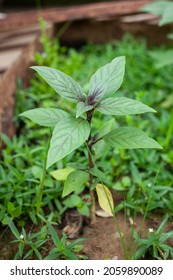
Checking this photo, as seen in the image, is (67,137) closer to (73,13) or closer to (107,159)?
(107,159)

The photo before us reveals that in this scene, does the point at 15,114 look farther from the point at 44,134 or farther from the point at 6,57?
the point at 6,57

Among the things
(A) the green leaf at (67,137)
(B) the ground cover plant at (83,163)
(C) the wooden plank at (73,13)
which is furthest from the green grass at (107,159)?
(C) the wooden plank at (73,13)

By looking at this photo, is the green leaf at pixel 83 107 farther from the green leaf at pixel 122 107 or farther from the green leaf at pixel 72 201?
the green leaf at pixel 72 201

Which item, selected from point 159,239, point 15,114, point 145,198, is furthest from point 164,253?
point 15,114

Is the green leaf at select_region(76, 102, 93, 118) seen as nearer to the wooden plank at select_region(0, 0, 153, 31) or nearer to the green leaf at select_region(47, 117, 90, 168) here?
the green leaf at select_region(47, 117, 90, 168)

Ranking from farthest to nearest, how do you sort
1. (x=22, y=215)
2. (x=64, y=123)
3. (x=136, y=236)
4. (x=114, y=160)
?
(x=114, y=160)
(x=22, y=215)
(x=136, y=236)
(x=64, y=123)

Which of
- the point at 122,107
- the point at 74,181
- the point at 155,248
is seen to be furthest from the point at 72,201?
the point at 122,107

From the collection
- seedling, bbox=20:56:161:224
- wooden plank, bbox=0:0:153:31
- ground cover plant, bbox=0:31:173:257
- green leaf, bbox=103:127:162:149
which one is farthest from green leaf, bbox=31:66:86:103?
wooden plank, bbox=0:0:153:31
